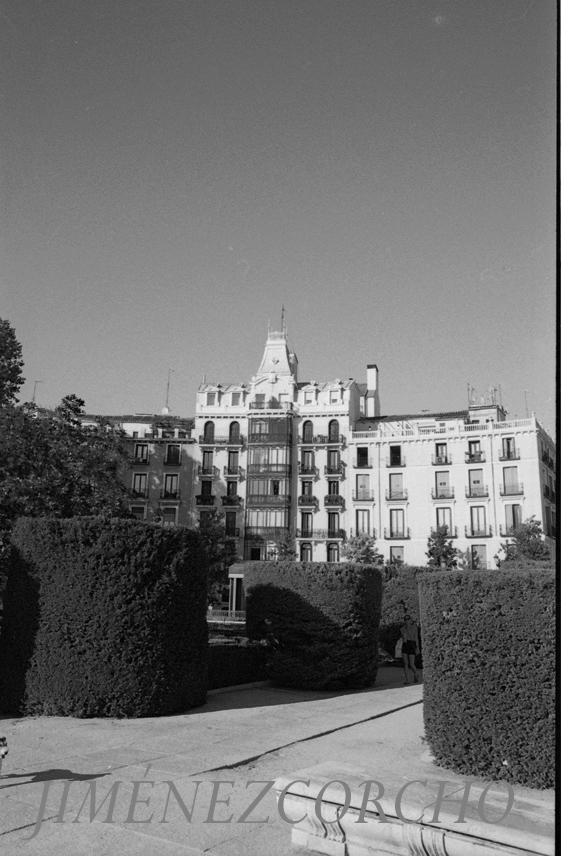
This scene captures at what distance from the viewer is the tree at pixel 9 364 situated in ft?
65.6

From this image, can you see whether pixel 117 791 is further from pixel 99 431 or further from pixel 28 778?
pixel 99 431

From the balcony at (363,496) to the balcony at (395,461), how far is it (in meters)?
2.72

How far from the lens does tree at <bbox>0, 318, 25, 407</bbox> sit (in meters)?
20.0

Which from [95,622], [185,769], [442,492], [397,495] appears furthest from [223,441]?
[185,769]

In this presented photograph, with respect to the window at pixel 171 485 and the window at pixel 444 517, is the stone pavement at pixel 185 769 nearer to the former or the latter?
the window at pixel 444 517

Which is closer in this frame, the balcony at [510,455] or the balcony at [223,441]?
the balcony at [510,455]

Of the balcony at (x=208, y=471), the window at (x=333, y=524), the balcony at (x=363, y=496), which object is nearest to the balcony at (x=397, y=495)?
the balcony at (x=363, y=496)

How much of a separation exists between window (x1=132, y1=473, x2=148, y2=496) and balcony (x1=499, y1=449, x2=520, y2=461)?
29.9 meters

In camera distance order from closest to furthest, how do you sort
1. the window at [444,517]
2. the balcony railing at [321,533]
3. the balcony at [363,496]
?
the window at [444,517]
the balcony railing at [321,533]
the balcony at [363,496]

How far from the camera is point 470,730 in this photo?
7781 millimetres

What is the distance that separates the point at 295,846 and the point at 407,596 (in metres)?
18.8

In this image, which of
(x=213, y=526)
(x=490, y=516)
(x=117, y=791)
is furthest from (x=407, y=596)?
(x=490, y=516)

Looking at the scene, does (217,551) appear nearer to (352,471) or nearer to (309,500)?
(309,500)

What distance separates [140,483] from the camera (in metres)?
58.0
